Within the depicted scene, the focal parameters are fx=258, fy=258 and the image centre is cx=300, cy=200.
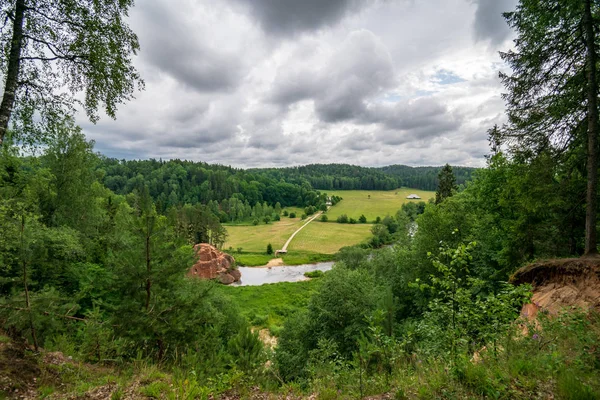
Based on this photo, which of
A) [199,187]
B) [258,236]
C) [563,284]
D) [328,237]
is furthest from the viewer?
[199,187]

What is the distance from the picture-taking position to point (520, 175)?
1003cm

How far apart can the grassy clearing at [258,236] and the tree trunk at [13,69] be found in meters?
57.2

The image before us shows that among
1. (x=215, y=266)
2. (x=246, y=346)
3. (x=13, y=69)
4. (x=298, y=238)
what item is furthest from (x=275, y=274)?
(x=13, y=69)

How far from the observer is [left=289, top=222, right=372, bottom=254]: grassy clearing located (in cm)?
6159

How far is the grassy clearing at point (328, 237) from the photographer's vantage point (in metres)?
61.6

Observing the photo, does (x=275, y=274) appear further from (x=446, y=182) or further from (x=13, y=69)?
(x=13, y=69)

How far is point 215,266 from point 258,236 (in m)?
34.6

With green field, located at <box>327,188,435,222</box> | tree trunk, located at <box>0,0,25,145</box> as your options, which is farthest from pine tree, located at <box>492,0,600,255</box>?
green field, located at <box>327,188,435,222</box>

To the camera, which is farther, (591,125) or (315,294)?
(315,294)

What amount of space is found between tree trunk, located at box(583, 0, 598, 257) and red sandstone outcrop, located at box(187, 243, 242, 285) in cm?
3642

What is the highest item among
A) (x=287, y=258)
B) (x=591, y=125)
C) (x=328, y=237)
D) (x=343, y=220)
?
(x=591, y=125)

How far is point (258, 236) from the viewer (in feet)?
240

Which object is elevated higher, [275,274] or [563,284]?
[563,284]

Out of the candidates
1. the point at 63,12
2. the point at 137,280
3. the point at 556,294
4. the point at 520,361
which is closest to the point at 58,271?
the point at 137,280
